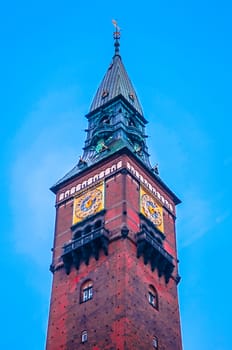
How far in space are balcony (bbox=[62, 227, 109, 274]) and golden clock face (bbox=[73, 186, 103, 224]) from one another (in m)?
3.01

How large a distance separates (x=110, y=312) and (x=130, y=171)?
15.9m

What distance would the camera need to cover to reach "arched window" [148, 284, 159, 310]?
60.3 meters

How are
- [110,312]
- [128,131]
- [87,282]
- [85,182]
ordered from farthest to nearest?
[128,131], [85,182], [87,282], [110,312]

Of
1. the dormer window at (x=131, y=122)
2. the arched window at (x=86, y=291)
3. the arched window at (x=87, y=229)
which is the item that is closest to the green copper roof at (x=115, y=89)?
the dormer window at (x=131, y=122)

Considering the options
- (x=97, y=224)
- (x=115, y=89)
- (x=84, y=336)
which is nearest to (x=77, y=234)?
(x=97, y=224)

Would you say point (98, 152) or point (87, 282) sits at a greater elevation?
point (98, 152)

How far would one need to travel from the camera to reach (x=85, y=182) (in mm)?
69188

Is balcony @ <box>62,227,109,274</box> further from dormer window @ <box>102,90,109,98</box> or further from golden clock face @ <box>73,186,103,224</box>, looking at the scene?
dormer window @ <box>102,90,109,98</box>

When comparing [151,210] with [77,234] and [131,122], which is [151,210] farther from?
[131,122]

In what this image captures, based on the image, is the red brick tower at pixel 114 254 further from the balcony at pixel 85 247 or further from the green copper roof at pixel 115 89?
the green copper roof at pixel 115 89

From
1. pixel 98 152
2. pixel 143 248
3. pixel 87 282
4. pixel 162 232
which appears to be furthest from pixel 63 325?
pixel 98 152

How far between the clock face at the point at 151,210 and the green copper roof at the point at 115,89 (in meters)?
17.4

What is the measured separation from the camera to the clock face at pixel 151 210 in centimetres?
6614

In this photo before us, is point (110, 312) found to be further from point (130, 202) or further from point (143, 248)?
point (130, 202)
